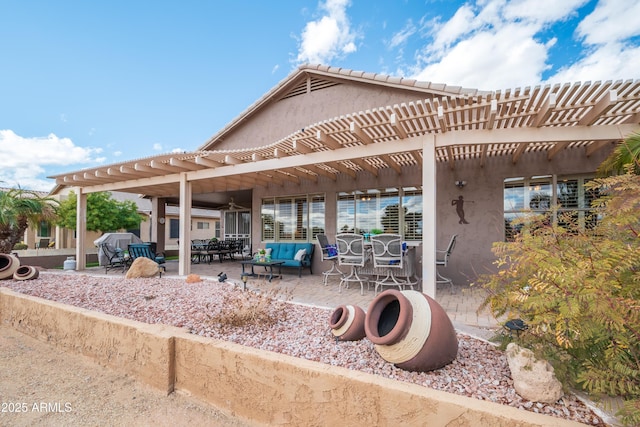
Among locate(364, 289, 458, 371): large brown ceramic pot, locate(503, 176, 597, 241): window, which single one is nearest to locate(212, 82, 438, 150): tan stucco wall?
locate(503, 176, 597, 241): window

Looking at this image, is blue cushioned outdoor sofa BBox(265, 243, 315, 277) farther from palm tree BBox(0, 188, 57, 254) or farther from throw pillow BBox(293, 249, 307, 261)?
palm tree BBox(0, 188, 57, 254)

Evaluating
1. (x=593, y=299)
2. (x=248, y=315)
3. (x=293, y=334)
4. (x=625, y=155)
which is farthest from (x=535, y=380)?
(x=625, y=155)

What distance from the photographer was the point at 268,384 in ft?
7.22

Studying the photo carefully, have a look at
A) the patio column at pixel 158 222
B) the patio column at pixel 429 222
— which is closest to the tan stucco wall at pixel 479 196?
the patio column at pixel 429 222

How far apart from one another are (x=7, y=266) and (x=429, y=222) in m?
9.38

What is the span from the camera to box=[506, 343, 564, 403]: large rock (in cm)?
191

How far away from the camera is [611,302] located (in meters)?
1.63

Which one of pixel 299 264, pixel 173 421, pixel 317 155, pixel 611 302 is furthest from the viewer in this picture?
pixel 299 264

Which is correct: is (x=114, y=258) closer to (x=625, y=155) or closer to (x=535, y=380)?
(x=535, y=380)

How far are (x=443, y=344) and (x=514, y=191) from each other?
547cm

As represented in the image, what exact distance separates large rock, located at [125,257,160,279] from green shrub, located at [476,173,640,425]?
7.58m

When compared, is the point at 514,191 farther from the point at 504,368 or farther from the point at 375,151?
the point at 504,368

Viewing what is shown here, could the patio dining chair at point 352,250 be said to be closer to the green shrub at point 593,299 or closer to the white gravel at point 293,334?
the white gravel at point 293,334

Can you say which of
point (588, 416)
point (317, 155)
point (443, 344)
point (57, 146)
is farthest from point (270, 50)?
point (57, 146)
